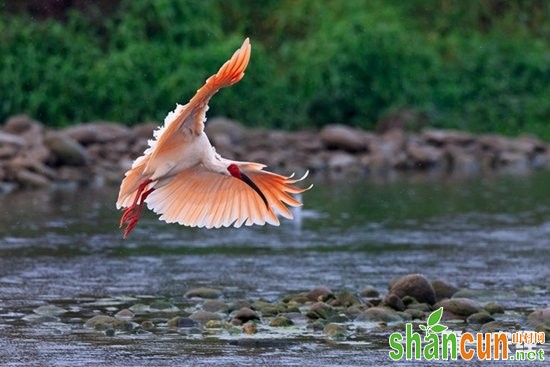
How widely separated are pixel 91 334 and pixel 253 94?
18.5 meters

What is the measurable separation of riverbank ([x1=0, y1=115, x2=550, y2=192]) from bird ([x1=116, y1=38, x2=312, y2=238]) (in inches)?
454

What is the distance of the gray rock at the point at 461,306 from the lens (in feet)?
38.5

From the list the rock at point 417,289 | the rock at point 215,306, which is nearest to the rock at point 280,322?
the rock at point 215,306

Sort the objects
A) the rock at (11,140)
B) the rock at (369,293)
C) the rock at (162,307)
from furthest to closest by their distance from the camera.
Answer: the rock at (11,140) → the rock at (369,293) → the rock at (162,307)

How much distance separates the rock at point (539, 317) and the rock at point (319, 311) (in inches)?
65.3

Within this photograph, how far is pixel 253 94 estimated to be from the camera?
29.1 meters

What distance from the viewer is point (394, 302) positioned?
12.0m

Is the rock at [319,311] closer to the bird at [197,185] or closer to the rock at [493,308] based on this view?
the bird at [197,185]

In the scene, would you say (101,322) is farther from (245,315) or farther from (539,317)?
(539,317)

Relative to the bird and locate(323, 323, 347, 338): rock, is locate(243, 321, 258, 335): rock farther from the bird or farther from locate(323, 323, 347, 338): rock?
the bird

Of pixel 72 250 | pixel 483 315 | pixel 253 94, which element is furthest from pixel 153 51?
pixel 483 315

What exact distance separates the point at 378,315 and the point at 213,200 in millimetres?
1677

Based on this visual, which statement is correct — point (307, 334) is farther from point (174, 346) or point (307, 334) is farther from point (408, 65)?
point (408, 65)

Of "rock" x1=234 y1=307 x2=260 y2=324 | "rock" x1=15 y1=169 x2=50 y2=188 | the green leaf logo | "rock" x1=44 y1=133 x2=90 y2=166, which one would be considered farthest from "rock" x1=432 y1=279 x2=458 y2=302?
"rock" x1=44 y1=133 x2=90 y2=166
